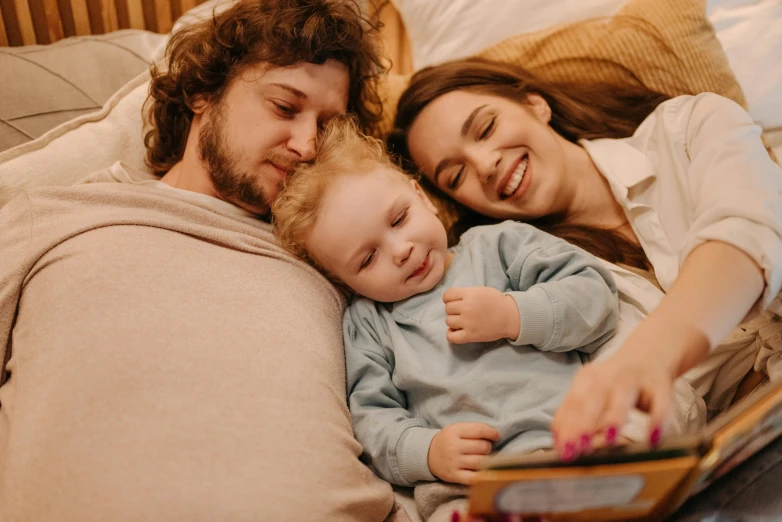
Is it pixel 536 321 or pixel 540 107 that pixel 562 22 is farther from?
pixel 536 321

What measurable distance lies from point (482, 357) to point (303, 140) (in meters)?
0.59

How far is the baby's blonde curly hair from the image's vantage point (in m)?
1.13

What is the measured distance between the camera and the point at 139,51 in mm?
1667

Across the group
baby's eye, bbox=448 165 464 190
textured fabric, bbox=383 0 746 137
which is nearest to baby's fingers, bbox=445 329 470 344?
baby's eye, bbox=448 165 464 190

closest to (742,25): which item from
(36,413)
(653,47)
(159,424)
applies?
(653,47)

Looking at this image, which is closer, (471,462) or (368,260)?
(471,462)

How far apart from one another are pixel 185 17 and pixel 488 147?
0.98 meters

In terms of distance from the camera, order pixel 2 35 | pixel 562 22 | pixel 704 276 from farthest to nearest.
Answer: pixel 2 35 → pixel 562 22 → pixel 704 276

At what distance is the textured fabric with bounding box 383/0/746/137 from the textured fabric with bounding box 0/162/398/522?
2.33 feet

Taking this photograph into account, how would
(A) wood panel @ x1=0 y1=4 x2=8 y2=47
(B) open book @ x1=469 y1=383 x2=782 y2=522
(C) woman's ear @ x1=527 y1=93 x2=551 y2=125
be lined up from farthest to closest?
1. (A) wood panel @ x1=0 y1=4 x2=8 y2=47
2. (C) woman's ear @ x1=527 y1=93 x2=551 y2=125
3. (B) open book @ x1=469 y1=383 x2=782 y2=522

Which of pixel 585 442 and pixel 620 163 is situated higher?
pixel 585 442

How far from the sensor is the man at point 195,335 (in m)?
0.78

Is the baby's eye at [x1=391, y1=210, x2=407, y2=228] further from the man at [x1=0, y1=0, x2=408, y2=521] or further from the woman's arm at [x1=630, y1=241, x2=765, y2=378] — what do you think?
the woman's arm at [x1=630, y1=241, x2=765, y2=378]

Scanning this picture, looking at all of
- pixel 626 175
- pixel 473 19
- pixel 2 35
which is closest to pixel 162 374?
pixel 626 175
